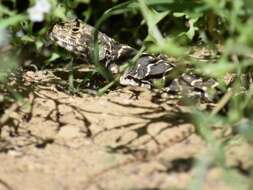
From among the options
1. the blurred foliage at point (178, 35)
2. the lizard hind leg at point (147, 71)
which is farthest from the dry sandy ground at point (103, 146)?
the lizard hind leg at point (147, 71)

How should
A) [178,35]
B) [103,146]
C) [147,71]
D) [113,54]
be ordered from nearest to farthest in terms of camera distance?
[103,146] < [178,35] < [147,71] < [113,54]

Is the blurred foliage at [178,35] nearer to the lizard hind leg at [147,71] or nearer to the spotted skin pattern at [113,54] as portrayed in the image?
the spotted skin pattern at [113,54]

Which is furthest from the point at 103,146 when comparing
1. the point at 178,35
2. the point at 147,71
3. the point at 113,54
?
the point at 113,54

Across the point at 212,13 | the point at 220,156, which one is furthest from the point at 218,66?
the point at 212,13

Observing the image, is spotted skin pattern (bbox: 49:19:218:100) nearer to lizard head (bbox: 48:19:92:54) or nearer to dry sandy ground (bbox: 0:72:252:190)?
lizard head (bbox: 48:19:92:54)

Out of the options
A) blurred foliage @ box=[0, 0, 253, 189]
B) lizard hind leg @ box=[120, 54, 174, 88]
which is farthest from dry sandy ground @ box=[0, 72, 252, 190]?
lizard hind leg @ box=[120, 54, 174, 88]

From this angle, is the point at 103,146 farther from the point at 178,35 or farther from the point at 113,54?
the point at 113,54
